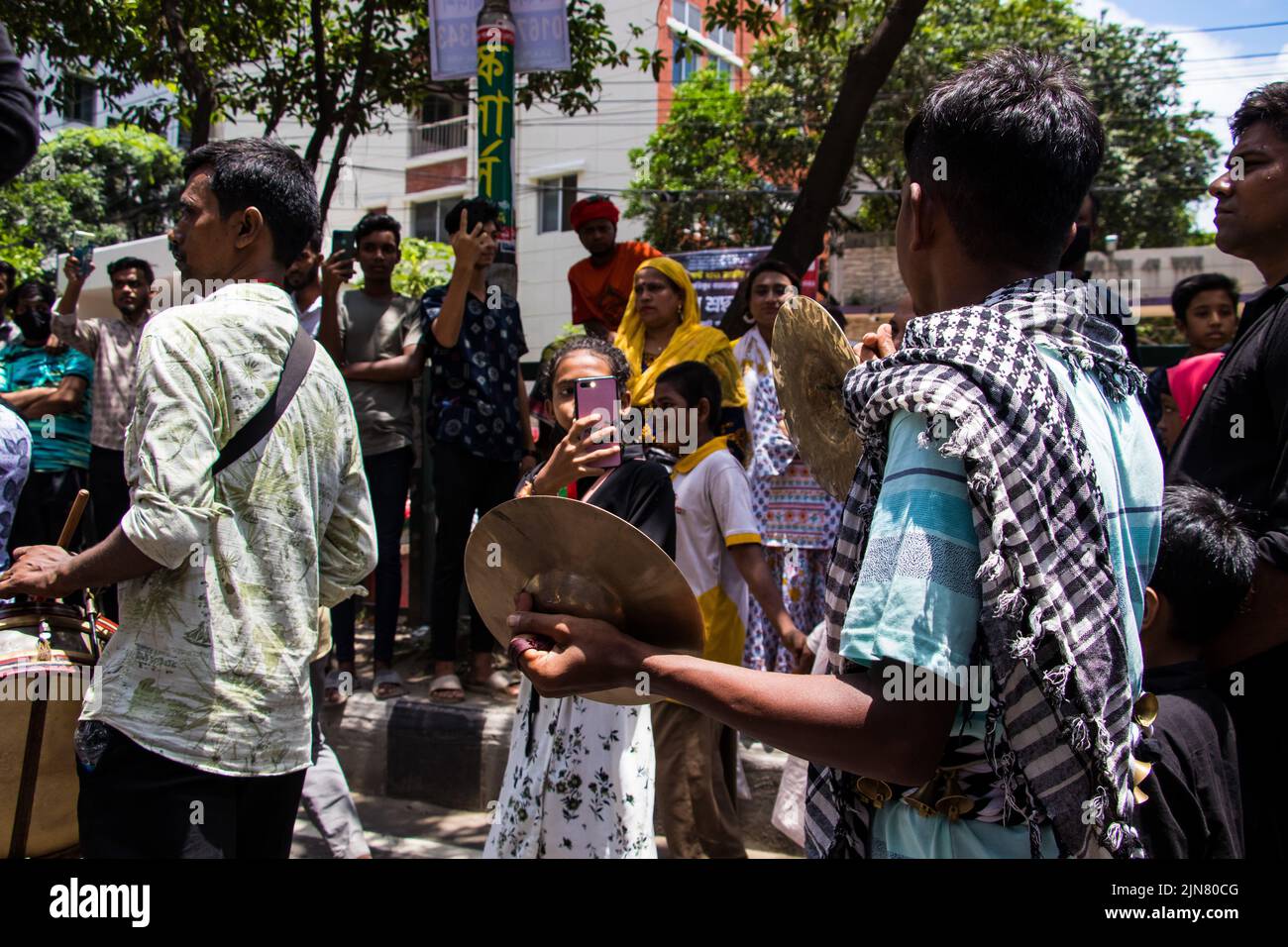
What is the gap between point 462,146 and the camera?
29812 mm

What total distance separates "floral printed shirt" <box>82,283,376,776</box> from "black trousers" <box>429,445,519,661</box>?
2570mm

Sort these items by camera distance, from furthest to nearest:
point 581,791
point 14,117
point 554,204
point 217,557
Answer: point 554,204 → point 581,791 → point 217,557 → point 14,117

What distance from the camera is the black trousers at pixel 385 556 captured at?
486 centimetres

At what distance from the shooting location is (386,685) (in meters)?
4.83

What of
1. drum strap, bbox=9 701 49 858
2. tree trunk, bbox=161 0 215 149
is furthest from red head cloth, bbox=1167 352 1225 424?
tree trunk, bbox=161 0 215 149

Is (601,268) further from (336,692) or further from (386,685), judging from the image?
(336,692)

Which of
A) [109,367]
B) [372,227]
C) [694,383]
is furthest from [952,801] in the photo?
[109,367]

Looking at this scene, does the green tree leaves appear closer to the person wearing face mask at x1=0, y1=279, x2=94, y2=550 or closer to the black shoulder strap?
the person wearing face mask at x1=0, y1=279, x2=94, y2=550

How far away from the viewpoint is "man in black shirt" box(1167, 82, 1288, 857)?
1.93m

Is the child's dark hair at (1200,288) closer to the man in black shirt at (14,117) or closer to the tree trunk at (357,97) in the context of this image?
the man in black shirt at (14,117)

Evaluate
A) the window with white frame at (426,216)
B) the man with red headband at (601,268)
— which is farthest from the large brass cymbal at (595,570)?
the window with white frame at (426,216)

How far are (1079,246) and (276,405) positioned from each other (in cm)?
259

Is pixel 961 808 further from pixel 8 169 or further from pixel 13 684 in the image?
pixel 13 684
